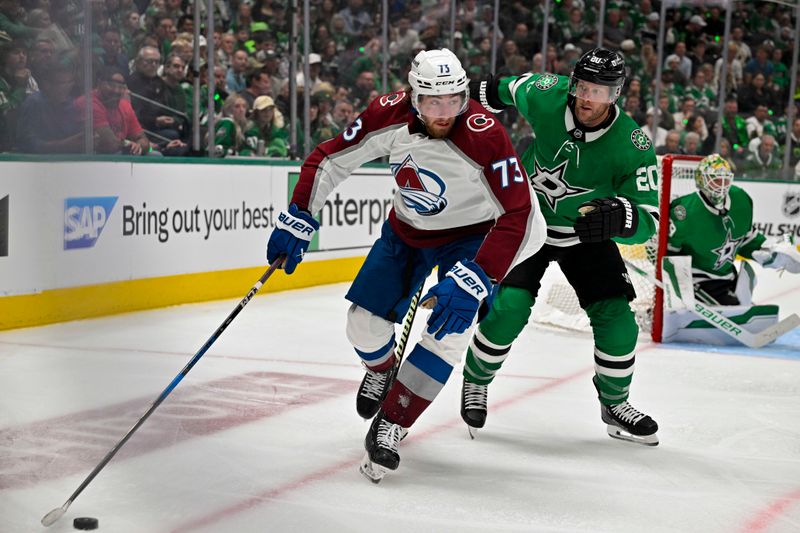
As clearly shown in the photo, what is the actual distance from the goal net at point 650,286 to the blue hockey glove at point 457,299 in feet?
9.13

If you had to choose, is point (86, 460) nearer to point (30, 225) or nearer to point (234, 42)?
point (30, 225)

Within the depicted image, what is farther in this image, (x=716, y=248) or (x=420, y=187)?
(x=716, y=248)

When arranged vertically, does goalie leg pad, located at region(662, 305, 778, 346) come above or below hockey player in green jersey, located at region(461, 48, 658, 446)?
below

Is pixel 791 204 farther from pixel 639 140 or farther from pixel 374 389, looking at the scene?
pixel 374 389

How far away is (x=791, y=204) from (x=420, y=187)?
757 cm

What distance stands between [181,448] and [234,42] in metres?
4.01

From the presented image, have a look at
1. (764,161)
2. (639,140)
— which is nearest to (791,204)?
(764,161)

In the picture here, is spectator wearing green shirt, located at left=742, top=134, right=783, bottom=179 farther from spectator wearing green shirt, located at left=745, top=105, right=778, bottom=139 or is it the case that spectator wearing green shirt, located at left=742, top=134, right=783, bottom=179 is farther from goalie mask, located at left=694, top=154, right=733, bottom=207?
goalie mask, located at left=694, top=154, right=733, bottom=207

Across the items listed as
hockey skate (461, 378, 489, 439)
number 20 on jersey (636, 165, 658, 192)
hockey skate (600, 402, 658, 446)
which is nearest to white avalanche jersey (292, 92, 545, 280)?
number 20 on jersey (636, 165, 658, 192)

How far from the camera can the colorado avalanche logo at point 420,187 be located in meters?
2.71

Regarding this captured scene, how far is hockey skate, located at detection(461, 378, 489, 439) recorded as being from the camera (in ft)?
10.1

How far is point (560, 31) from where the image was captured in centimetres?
933

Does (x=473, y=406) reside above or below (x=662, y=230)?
below

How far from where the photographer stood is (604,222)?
2.81 meters
